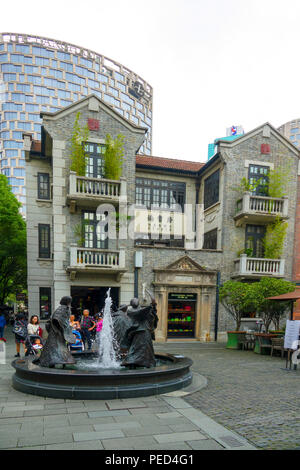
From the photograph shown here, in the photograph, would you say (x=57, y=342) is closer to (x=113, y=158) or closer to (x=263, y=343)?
(x=263, y=343)

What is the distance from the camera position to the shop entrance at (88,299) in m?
17.8

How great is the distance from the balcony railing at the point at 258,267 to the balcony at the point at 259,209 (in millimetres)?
2383

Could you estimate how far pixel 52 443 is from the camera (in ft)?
14.6

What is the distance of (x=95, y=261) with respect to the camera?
15961mm

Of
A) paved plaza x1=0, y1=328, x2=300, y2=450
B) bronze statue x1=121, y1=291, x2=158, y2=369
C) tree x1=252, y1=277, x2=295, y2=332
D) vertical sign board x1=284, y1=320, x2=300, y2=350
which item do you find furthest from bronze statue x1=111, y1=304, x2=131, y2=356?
tree x1=252, y1=277, x2=295, y2=332

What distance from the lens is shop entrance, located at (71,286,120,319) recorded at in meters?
17.8

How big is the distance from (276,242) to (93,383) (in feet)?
50.5

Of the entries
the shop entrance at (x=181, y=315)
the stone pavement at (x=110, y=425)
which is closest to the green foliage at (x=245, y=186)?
the shop entrance at (x=181, y=315)

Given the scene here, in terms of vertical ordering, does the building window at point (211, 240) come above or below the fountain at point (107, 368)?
above

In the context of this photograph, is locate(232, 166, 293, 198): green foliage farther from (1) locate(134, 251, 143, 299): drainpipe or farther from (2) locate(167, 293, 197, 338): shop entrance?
(2) locate(167, 293, 197, 338): shop entrance

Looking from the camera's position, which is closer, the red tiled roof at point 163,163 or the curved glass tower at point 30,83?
the red tiled roof at point 163,163

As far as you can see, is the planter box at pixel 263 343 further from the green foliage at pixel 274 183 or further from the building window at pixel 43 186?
the building window at pixel 43 186

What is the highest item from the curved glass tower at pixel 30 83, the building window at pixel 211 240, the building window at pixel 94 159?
the curved glass tower at pixel 30 83

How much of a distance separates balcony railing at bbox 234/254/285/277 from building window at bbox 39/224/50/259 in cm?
1133
